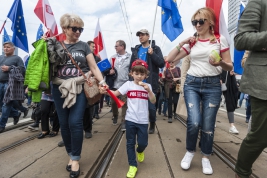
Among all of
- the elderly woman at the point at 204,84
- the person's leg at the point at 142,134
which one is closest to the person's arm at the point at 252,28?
the elderly woman at the point at 204,84

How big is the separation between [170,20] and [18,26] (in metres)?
3.62

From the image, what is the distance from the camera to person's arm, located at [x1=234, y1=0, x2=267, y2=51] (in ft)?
5.13

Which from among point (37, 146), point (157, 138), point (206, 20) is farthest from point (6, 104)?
point (206, 20)

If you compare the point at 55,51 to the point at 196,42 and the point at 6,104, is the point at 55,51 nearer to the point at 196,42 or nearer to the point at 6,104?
the point at 196,42

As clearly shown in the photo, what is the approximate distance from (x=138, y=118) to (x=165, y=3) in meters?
2.31

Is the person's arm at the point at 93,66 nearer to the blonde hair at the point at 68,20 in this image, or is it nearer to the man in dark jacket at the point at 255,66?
the blonde hair at the point at 68,20

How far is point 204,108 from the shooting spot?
2.46 meters

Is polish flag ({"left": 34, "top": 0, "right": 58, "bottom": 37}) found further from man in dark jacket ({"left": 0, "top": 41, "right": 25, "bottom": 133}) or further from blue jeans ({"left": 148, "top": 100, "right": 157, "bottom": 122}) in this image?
blue jeans ({"left": 148, "top": 100, "right": 157, "bottom": 122})

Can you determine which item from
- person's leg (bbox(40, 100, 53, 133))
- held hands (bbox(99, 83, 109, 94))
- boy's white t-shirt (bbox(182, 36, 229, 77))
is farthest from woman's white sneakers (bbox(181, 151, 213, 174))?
person's leg (bbox(40, 100, 53, 133))

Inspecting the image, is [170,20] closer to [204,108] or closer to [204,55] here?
[204,55]

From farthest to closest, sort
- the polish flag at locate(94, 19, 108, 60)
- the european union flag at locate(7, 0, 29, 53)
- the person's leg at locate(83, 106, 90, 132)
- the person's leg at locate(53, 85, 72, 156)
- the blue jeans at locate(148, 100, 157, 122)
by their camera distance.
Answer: the polish flag at locate(94, 19, 108, 60)
the european union flag at locate(7, 0, 29, 53)
the blue jeans at locate(148, 100, 157, 122)
the person's leg at locate(83, 106, 90, 132)
the person's leg at locate(53, 85, 72, 156)

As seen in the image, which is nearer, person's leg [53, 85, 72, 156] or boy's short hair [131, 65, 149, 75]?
person's leg [53, 85, 72, 156]

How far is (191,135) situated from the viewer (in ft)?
8.11

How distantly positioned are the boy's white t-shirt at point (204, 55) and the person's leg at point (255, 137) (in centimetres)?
78
